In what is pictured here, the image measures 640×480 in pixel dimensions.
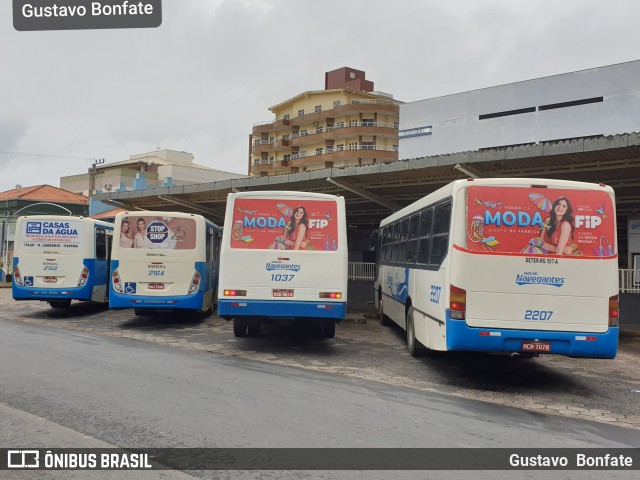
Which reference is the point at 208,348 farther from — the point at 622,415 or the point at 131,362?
the point at 622,415

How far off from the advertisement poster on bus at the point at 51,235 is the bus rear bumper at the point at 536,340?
13.9m

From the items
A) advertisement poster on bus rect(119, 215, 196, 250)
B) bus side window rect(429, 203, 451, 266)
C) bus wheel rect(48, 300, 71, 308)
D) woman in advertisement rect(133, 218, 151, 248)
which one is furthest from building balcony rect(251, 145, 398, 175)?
bus side window rect(429, 203, 451, 266)

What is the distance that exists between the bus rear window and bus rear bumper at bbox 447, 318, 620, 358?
45.6ft

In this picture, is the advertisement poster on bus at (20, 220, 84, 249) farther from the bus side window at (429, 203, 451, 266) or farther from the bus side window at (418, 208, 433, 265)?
the bus side window at (429, 203, 451, 266)

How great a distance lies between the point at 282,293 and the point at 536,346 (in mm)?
4836

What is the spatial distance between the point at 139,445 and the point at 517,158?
12.6 metres

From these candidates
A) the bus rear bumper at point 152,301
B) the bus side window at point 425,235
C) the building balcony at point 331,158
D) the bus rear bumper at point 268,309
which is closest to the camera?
the bus side window at point 425,235

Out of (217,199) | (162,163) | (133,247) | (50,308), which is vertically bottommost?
(50,308)

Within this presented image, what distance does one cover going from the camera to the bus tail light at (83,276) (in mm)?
17891

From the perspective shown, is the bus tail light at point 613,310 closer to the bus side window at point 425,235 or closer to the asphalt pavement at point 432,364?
the asphalt pavement at point 432,364

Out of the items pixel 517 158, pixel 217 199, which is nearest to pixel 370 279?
pixel 217 199

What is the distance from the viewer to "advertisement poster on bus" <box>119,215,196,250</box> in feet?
49.6

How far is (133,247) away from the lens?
15078 millimetres

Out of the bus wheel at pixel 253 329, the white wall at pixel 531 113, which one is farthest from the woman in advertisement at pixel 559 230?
the white wall at pixel 531 113
